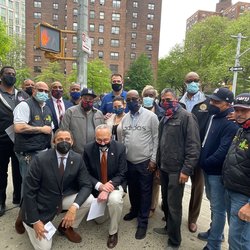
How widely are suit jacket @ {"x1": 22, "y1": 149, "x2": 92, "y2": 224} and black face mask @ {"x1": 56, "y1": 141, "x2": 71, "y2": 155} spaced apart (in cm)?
11

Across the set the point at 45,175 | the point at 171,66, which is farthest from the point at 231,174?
the point at 171,66

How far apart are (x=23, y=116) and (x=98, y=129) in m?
1.13

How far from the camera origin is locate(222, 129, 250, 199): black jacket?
2.29 meters

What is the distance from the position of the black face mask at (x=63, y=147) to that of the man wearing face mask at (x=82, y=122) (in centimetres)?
65

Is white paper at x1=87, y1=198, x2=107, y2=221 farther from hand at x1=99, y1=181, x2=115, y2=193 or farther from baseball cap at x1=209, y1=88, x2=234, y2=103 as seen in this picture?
baseball cap at x1=209, y1=88, x2=234, y2=103

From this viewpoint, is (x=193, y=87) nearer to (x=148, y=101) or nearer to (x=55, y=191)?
(x=148, y=101)

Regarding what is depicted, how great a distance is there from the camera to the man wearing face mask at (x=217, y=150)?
284cm

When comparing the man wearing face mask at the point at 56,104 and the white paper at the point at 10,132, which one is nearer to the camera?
the white paper at the point at 10,132

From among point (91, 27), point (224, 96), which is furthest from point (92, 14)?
point (224, 96)

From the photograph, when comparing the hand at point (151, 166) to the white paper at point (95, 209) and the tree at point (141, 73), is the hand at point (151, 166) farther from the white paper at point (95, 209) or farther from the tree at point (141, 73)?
the tree at point (141, 73)

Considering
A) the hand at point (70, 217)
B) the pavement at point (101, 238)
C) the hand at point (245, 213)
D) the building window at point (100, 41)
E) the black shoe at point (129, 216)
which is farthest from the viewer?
the building window at point (100, 41)

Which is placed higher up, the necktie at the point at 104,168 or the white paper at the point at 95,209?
the necktie at the point at 104,168

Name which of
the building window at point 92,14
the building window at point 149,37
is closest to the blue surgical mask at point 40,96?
the building window at point 92,14

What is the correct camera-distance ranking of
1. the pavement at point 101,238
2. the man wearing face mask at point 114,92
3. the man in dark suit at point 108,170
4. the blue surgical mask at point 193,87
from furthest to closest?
the man wearing face mask at point 114,92, the blue surgical mask at point 193,87, the man in dark suit at point 108,170, the pavement at point 101,238
